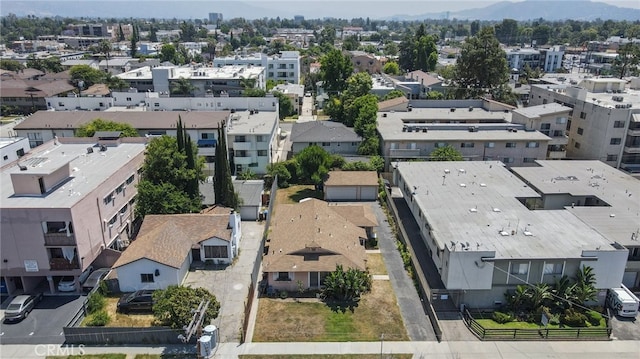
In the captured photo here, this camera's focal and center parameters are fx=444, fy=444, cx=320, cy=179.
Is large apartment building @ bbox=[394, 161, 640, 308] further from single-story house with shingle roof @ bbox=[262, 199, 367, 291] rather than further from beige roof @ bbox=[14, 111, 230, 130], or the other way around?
beige roof @ bbox=[14, 111, 230, 130]

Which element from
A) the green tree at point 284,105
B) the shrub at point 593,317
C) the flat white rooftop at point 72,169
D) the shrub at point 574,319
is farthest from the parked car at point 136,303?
the green tree at point 284,105

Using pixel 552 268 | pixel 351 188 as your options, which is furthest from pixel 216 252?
pixel 552 268

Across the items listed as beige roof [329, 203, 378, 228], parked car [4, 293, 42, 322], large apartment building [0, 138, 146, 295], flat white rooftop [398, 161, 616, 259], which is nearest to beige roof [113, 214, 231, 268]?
large apartment building [0, 138, 146, 295]

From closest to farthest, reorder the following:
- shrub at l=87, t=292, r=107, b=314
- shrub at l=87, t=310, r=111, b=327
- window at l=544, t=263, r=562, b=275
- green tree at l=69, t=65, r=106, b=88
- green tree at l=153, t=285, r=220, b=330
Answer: green tree at l=153, t=285, r=220, b=330 < shrub at l=87, t=310, r=111, b=327 < window at l=544, t=263, r=562, b=275 < shrub at l=87, t=292, r=107, b=314 < green tree at l=69, t=65, r=106, b=88

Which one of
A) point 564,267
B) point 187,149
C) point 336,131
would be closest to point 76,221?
point 187,149

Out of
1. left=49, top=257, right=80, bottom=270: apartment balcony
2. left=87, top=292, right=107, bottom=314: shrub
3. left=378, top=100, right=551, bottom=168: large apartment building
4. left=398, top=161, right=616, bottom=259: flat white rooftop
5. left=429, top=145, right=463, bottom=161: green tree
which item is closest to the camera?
left=87, top=292, right=107, bottom=314: shrub

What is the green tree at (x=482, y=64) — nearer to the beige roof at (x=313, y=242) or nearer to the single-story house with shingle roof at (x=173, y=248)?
the beige roof at (x=313, y=242)
